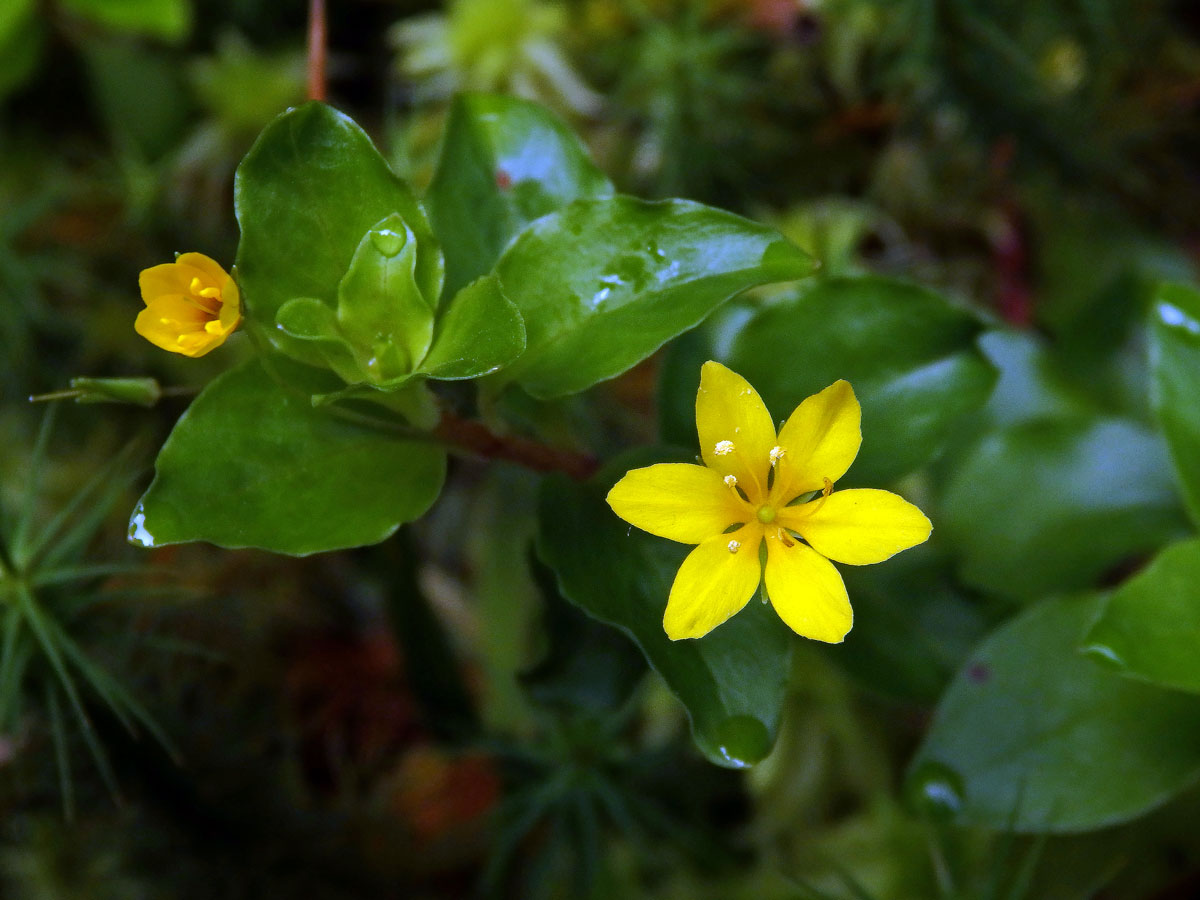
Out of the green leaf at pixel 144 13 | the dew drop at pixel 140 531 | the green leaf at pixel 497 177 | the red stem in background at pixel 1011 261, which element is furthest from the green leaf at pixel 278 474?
the red stem in background at pixel 1011 261

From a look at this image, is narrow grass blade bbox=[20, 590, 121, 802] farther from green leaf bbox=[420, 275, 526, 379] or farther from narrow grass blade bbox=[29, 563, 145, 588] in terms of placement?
green leaf bbox=[420, 275, 526, 379]

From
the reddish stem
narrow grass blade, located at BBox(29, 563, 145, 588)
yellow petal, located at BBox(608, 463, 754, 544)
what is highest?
yellow petal, located at BBox(608, 463, 754, 544)

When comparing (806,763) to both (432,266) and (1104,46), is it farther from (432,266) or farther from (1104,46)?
(1104,46)

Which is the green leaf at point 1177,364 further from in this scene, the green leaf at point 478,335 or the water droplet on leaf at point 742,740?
the green leaf at point 478,335

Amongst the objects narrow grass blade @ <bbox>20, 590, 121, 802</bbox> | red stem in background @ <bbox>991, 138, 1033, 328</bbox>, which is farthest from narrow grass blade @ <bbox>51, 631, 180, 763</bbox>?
red stem in background @ <bbox>991, 138, 1033, 328</bbox>

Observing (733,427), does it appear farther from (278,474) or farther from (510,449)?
(278,474)

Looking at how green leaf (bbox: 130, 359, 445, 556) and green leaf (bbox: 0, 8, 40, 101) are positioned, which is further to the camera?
green leaf (bbox: 0, 8, 40, 101)

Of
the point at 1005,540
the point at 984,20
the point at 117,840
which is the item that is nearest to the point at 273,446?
the point at 117,840
